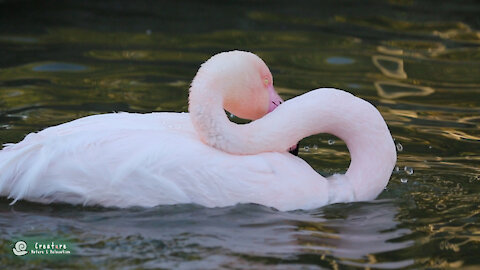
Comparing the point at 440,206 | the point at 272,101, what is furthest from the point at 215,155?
the point at 440,206

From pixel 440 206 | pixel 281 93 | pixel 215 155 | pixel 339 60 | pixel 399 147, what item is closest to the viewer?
pixel 215 155

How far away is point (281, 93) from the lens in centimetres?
952

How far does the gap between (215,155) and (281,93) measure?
356 centimetres

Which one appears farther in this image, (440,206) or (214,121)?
(440,206)

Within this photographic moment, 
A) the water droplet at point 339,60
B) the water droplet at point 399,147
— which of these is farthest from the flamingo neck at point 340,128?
the water droplet at point 339,60

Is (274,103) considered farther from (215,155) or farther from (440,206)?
(440,206)

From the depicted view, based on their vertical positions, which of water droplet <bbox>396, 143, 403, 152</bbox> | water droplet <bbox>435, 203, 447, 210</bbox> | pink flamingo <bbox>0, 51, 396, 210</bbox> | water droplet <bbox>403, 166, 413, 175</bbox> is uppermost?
pink flamingo <bbox>0, 51, 396, 210</bbox>

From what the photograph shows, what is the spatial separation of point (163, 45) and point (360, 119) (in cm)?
542

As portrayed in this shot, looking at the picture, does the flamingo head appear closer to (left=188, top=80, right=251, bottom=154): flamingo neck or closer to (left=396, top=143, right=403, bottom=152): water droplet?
(left=188, top=80, right=251, bottom=154): flamingo neck

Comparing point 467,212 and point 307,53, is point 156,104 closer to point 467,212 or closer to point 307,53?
point 307,53

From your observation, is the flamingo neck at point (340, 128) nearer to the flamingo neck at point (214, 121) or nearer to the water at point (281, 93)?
the flamingo neck at point (214, 121)

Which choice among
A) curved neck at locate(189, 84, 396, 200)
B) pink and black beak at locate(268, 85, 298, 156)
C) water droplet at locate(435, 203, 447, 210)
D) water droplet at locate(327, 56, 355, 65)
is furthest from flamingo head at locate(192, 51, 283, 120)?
water droplet at locate(327, 56, 355, 65)

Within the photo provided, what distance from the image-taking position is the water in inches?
217

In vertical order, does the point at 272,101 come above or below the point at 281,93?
above
